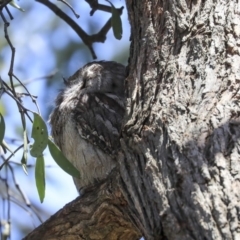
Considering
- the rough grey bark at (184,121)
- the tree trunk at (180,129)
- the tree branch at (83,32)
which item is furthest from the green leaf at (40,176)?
the tree branch at (83,32)

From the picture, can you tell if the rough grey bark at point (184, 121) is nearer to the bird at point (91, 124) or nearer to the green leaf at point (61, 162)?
the green leaf at point (61, 162)

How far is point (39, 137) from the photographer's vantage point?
7.13 feet

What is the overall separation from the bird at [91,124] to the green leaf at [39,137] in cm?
52

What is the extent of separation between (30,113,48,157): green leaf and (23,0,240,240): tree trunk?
239 mm

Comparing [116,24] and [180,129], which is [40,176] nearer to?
[180,129]

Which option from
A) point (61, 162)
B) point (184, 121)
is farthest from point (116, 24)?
point (184, 121)

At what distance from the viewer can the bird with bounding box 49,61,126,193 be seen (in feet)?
9.18

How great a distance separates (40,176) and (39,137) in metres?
0.15

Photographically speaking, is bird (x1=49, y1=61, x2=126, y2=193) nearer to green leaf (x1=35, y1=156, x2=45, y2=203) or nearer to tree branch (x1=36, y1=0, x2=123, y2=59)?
tree branch (x1=36, y1=0, x2=123, y2=59)

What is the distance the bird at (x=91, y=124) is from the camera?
2.80 m

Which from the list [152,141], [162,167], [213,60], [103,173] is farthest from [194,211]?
[103,173]

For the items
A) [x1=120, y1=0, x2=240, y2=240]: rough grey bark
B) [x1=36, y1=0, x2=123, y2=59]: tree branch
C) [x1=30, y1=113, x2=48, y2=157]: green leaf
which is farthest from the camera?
[x1=36, y1=0, x2=123, y2=59]: tree branch

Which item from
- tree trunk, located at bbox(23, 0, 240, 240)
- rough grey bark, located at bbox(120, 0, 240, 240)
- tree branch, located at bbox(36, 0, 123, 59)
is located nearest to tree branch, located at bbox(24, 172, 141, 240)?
tree trunk, located at bbox(23, 0, 240, 240)

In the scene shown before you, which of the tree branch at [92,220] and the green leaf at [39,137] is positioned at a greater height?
the green leaf at [39,137]
